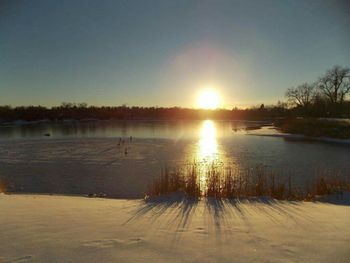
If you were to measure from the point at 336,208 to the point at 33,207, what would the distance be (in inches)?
230

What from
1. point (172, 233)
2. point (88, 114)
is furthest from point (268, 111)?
point (172, 233)

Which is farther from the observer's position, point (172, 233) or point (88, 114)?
point (88, 114)

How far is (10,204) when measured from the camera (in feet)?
19.4

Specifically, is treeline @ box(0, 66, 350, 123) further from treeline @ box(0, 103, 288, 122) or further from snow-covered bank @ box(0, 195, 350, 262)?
snow-covered bank @ box(0, 195, 350, 262)

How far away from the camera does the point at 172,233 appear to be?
4297mm

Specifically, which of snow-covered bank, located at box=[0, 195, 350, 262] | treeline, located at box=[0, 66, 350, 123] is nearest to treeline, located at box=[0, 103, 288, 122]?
treeline, located at box=[0, 66, 350, 123]

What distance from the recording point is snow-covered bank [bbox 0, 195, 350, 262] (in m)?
3.48

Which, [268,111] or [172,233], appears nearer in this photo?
[172,233]

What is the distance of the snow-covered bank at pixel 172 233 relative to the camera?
348cm

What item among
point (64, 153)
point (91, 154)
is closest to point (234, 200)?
point (91, 154)

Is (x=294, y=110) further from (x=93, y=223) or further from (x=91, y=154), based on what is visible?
(x=93, y=223)

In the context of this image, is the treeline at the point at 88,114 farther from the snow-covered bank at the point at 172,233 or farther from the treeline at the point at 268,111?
the snow-covered bank at the point at 172,233

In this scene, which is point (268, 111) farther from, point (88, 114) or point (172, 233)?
point (172, 233)

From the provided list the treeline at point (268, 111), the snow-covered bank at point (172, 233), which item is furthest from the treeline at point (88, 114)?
the snow-covered bank at point (172, 233)
